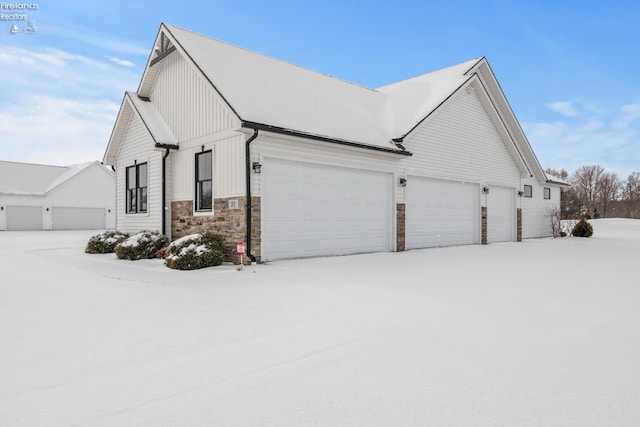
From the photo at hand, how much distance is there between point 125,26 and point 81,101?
33.7 ft

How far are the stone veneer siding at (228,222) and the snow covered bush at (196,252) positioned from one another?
0.31 m

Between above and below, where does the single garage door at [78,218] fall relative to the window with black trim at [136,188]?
below

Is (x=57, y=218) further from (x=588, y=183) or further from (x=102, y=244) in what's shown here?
(x=588, y=183)

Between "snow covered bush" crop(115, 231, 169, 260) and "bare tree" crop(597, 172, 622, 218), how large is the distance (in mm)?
62200

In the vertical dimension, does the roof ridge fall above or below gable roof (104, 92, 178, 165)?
above

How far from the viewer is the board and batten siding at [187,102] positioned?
35.7ft

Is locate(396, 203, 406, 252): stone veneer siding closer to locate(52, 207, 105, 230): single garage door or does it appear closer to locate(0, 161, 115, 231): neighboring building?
locate(0, 161, 115, 231): neighboring building

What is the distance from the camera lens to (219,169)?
10891 millimetres

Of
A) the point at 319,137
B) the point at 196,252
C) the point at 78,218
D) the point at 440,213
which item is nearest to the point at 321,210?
the point at 319,137

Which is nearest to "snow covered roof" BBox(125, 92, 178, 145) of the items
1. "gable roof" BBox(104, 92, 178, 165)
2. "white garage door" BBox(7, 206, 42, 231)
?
"gable roof" BBox(104, 92, 178, 165)

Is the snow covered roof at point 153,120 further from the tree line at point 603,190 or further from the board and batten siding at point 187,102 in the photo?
the tree line at point 603,190

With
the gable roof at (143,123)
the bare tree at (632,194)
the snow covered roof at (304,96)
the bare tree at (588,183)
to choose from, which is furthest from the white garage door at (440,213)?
the bare tree at (588,183)

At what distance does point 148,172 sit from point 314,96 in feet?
21.5

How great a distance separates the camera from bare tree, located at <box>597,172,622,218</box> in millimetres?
54438
